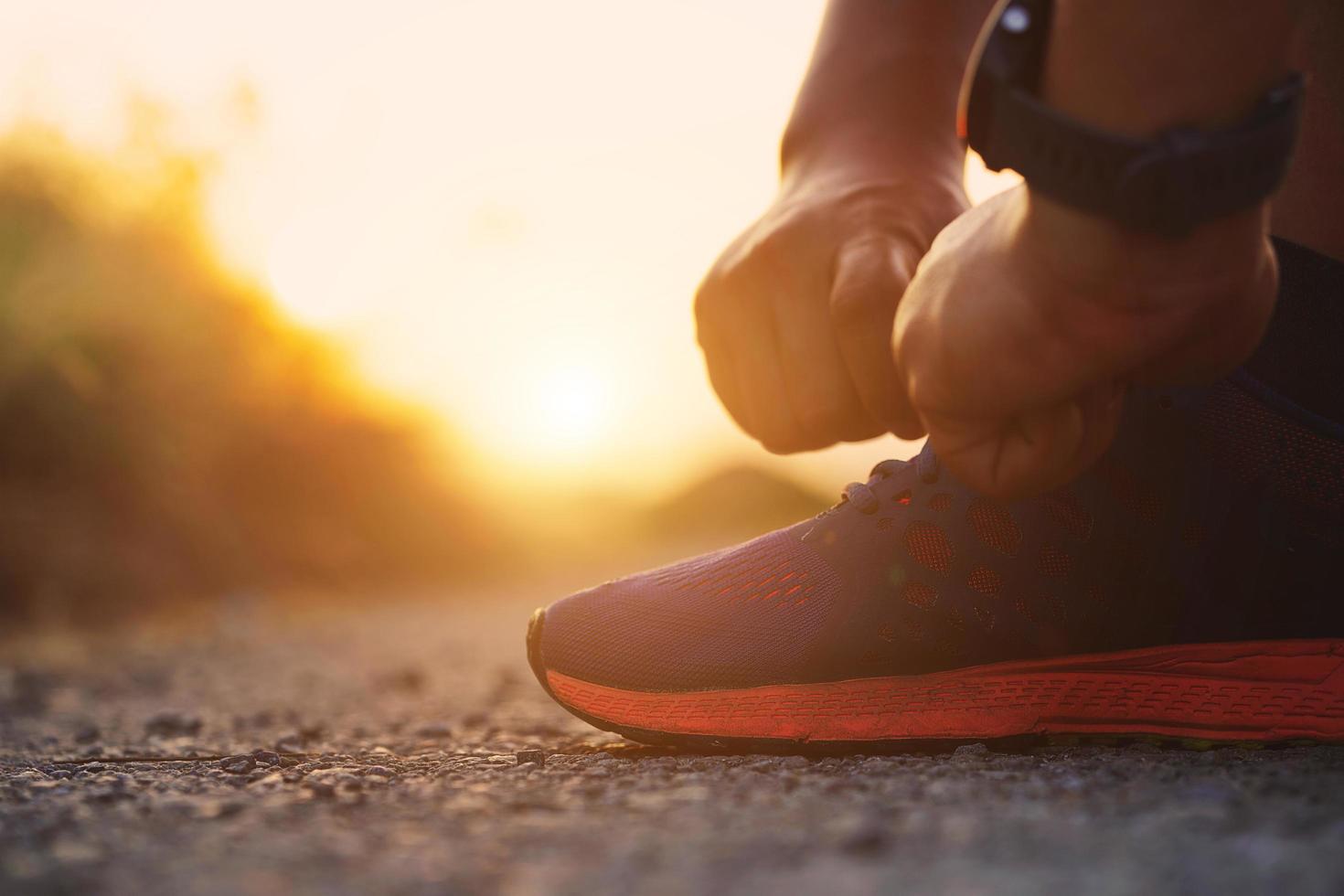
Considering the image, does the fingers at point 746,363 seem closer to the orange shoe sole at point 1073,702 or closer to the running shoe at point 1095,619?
the running shoe at point 1095,619

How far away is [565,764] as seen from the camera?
128 cm

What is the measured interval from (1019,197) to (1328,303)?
23.2 inches

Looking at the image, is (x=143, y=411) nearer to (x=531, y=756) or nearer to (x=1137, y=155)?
(x=531, y=756)

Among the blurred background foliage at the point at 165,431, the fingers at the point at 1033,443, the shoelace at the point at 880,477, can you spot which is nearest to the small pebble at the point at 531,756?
→ the shoelace at the point at 880,477

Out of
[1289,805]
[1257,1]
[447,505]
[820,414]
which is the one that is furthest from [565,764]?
[447,505]

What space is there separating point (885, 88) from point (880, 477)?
73cm

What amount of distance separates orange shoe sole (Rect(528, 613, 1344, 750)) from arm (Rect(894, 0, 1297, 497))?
368 mm

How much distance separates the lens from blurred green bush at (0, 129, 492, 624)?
5.86 metres

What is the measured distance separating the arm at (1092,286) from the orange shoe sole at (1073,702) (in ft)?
1.21

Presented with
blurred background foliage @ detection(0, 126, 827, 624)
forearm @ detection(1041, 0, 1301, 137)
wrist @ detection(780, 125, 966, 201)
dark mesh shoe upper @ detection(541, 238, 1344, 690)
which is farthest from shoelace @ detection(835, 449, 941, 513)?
blurred background foliage @ detection(0, 126, 827, 624)

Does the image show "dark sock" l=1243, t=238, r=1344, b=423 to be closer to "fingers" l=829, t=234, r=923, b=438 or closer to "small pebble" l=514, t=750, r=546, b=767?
"fingers" l=829, t=234, r=923, b=438

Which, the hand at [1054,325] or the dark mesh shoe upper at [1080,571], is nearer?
the hand at [1054,325]

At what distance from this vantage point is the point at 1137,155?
33.8 inches

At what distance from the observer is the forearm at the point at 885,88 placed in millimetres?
1744
